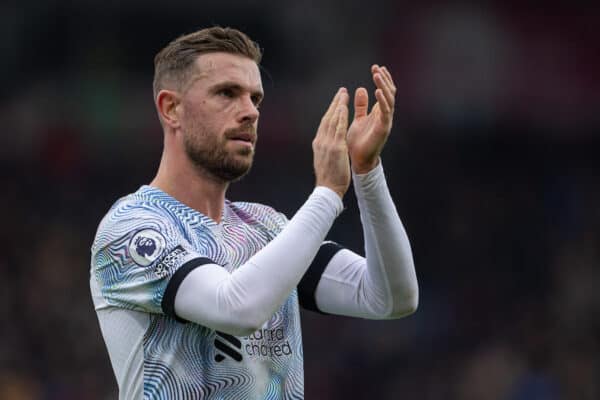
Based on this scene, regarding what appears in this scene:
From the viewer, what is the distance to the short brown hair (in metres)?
3.92

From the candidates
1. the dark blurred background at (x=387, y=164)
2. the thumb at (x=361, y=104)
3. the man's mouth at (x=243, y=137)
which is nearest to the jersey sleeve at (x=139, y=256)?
the man's mouth at (x=243, y=137)

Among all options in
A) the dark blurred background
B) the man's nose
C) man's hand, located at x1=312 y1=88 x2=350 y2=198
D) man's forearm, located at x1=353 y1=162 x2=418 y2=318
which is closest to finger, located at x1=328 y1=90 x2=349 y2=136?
man's hand, located at x1=312 y1=88 x2=350 y2=198

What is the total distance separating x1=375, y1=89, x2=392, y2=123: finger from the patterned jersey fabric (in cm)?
68

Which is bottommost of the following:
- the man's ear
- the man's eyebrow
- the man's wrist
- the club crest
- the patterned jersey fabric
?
the patterned jersey fabric

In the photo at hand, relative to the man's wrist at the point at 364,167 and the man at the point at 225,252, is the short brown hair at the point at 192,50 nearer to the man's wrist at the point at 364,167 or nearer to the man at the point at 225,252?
the man at the point at 225,252

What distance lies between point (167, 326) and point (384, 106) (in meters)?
0.99

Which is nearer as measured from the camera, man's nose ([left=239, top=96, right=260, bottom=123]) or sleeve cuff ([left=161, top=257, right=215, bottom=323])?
sleeve cuff ([left=161, top=257, right=215, bottom=323])

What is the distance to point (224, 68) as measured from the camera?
153 inches

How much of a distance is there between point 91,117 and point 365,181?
8223mm

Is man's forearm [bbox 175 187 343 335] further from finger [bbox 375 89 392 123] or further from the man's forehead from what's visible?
the man's forehead

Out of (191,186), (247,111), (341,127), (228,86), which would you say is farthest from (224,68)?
(341,127)

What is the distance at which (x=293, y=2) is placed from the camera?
1129cm

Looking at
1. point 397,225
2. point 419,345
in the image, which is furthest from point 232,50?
point 419,345

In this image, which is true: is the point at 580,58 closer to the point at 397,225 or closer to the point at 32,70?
the point at 32,70
